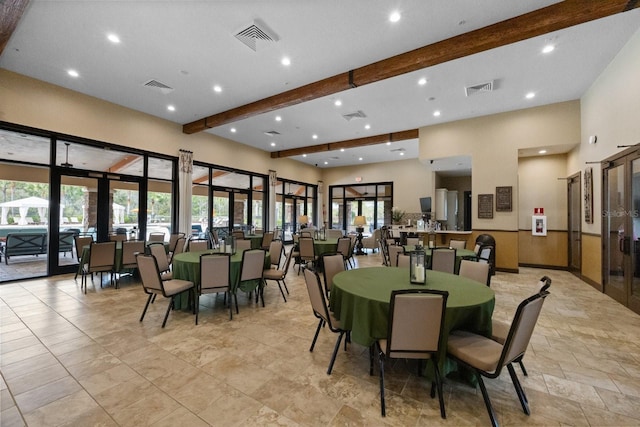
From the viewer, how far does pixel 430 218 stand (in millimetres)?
11312

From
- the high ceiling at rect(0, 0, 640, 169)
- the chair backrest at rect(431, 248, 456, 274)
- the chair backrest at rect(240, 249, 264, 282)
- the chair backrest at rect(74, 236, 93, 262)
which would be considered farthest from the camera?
the chair backrest at rect(74, 236, 93, 262)

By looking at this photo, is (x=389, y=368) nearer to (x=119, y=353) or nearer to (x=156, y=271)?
(x=119, y=353)

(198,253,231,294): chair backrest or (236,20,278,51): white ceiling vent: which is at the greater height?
(236,20,278,51): white ceiling vent

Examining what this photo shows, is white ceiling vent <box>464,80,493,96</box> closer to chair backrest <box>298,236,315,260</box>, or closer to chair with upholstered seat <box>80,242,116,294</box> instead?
chair backrest <box>298,236,315,260</box>

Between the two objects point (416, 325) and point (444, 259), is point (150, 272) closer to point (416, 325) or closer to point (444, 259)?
point (416, 325)

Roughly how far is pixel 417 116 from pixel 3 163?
32.0ft

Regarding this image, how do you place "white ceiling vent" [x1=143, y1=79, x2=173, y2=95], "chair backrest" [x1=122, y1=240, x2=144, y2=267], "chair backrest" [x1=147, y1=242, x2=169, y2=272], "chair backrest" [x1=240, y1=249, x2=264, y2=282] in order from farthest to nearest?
"white ceiling vent" [x1=143, y1=79, x2=173, y2=95] < "chair backrest" [x1=122, y1=240, x2=144, y2=267] < "chair backrest" [x1=147, y1=242, x2=169, y2=272] < "chair backrest" [x1=240, y1=249, x2=264, y2=282]

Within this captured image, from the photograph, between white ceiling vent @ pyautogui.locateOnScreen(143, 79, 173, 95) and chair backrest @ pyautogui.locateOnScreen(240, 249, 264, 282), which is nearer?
chair backrest @ pyautogui.locateOnScreen(240, 249, 264, 282)

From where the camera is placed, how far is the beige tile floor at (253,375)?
1.98m

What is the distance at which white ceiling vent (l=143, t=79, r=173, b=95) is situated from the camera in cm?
567

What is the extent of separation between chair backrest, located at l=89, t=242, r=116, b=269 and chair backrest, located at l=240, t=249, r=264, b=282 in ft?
11.0

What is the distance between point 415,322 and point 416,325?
0.09 feet

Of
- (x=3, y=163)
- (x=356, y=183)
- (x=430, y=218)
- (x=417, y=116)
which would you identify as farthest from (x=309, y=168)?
(x=3, y=163)

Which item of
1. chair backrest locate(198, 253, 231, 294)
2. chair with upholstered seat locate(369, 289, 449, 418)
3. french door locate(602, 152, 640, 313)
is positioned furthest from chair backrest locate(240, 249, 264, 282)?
french door locate(602, 152, 640, 313)
